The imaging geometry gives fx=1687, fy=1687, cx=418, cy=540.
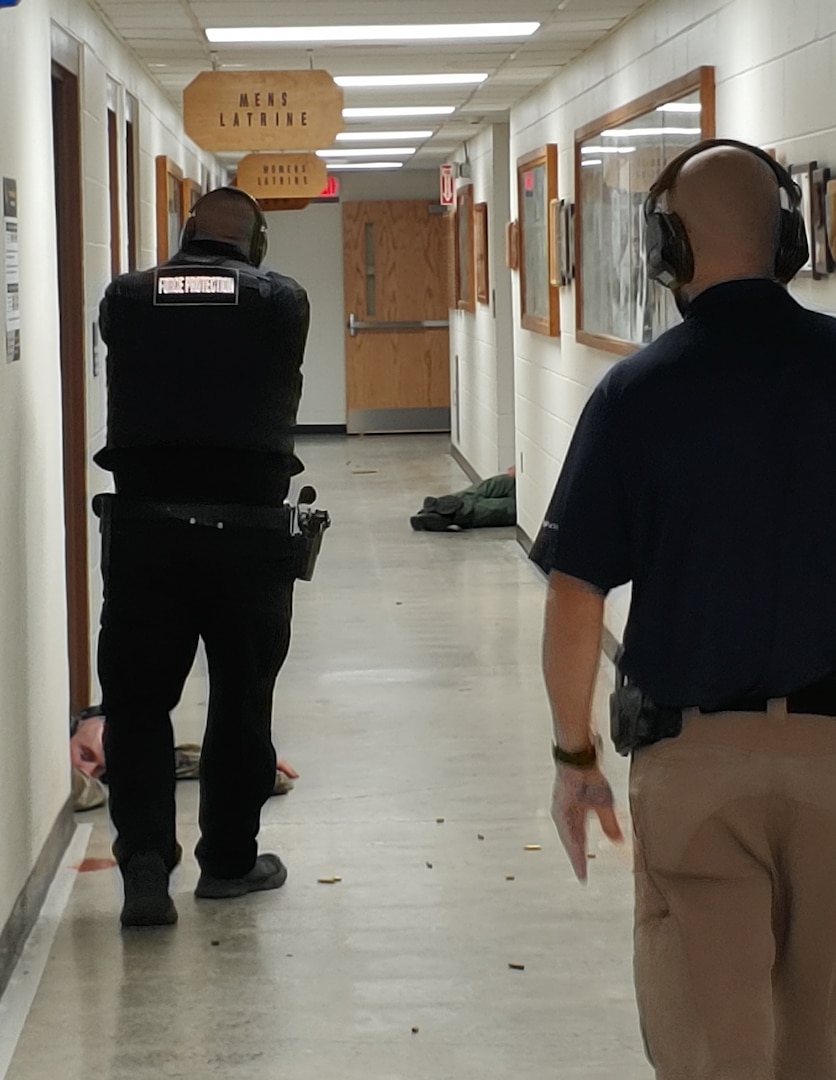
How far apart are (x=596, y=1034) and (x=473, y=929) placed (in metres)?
0.61

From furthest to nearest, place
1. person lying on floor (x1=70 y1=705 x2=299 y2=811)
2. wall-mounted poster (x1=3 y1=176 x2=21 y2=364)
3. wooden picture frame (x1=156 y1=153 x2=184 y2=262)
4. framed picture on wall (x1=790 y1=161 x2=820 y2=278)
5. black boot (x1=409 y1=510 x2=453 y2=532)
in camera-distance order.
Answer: black boot (x1=409 y1=510 x2=453 y2=532), wooden picture frame (x1=156 y1=153 x2=184 y2=262), person lying on floor (x1=70 y1=705 x2=299 y2=811), framed picture on wall (x1=790 y1=161 x2=820 y2=278), wall-mounted poster (x1=3 y1=176 x2=21 y2=364)

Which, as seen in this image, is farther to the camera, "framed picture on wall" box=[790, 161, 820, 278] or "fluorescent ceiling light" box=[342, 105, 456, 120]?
"fluorescent ceiling light" box=[342, 105, 456, 120]

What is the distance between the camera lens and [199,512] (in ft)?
11.8

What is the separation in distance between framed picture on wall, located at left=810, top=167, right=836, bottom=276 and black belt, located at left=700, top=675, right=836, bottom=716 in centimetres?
223

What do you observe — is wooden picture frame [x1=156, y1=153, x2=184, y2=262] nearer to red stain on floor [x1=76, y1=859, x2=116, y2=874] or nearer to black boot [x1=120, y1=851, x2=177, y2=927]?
red stain on floor [x1=76, y1=859, x2=116, y2=874]

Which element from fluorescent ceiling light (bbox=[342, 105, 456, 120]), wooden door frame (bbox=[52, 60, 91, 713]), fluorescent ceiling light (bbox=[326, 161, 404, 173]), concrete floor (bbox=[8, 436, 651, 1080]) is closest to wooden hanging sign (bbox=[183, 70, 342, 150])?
wooden door frame (bbox=[52, 60, 91, 713])

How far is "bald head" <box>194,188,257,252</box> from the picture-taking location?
3746 mm

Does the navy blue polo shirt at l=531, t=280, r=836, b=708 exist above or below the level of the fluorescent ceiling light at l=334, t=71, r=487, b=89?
below

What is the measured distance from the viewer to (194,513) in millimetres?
3609

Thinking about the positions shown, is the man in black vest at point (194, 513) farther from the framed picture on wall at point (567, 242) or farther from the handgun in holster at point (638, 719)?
the framed picture on wall at point (567, 242)

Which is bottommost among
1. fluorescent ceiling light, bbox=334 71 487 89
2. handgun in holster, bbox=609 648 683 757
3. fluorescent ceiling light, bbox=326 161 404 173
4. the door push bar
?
handgun in holster, bbox=609 648 683 757

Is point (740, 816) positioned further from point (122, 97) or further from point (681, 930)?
point (122, 97)

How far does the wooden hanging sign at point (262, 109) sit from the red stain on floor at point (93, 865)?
9.35 feet

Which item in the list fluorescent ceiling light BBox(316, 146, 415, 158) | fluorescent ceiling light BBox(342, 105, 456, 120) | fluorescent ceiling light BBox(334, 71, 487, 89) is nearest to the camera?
fluorescent ceiling light BBox(334, 71, 487, 89)
